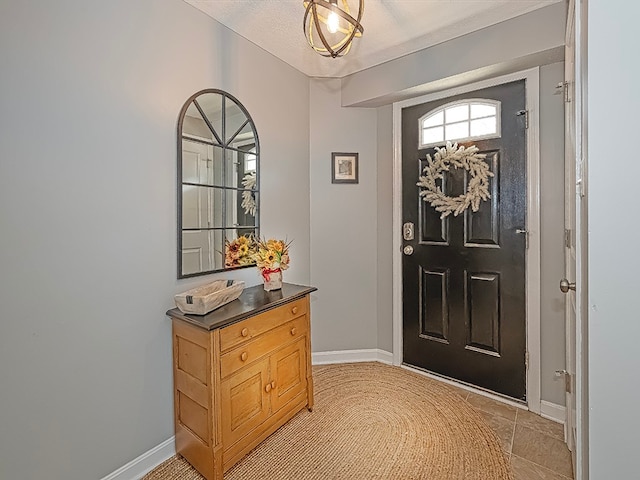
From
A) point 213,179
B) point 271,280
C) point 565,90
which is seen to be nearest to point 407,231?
point 271,280

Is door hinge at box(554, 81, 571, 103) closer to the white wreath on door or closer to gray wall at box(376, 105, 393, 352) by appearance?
the white wreath on door

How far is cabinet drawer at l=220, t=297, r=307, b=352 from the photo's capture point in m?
1.56

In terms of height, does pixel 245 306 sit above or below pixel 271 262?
below

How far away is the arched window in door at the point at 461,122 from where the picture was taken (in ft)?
7.35

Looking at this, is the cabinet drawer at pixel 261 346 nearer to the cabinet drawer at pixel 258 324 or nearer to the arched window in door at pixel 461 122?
the cabinet drawer at pixel 258 324

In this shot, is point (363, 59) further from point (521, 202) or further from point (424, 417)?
point (424, 417)

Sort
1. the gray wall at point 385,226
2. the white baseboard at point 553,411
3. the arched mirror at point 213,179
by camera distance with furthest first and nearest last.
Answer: the gray wall at point 385,226
the white baseboard at point 553,411
the arched mirror at point 213,179

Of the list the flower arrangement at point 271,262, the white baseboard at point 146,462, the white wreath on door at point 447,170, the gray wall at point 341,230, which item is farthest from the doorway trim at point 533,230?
the white baseboard at point 146,462

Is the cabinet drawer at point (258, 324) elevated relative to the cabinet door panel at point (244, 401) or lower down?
elevated

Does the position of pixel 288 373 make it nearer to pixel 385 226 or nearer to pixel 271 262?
pixel 271 262

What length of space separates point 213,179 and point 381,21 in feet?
4.65

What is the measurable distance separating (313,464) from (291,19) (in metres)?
2.51

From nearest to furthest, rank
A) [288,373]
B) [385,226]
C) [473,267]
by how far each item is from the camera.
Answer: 1. [288,373]
2. [473,267]
3. [385,226]

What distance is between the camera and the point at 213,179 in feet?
6.43
